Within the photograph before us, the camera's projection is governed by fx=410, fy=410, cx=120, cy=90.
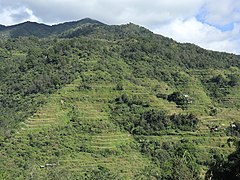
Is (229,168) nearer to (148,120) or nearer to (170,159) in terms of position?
(170,159)

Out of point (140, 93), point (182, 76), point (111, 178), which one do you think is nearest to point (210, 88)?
point (182, 76)

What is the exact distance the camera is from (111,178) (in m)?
64.8

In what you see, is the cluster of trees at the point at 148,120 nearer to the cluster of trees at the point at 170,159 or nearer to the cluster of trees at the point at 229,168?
the cluster of trees at the point at 170,159

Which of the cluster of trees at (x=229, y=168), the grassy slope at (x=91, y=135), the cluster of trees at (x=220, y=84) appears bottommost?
the grassy slope at (x=91, y=135)

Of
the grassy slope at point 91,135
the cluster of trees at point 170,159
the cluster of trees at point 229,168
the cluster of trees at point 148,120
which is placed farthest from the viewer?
the cluster of trees at point 148,120

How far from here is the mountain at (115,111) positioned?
6925 centimetres

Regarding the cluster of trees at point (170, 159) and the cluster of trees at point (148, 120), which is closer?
the cluster of trees at point (170, 159)

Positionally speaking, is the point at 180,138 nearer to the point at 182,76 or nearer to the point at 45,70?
the point at 182,76

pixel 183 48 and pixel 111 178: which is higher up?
pixel 183 48

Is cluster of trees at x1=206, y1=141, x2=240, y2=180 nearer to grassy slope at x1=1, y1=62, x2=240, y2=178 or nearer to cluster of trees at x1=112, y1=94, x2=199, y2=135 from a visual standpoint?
grassy slope at x1=1, y1=62, x2=240, y2=178

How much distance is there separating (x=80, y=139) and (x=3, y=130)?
14918mm

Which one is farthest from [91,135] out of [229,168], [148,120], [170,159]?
→ [229,168]

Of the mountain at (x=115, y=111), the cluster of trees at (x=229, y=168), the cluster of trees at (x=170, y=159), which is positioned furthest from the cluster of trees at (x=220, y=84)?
the cluster of trees at (x=229, y=168)

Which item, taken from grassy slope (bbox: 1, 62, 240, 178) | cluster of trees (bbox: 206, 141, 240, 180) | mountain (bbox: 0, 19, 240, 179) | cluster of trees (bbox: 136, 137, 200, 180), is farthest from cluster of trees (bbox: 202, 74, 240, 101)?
cluster of trees (bbox: 206, 141, 240, 180)
